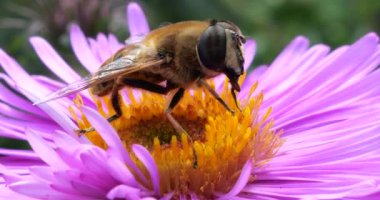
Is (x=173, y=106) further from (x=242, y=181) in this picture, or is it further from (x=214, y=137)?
(x=242, y=181)

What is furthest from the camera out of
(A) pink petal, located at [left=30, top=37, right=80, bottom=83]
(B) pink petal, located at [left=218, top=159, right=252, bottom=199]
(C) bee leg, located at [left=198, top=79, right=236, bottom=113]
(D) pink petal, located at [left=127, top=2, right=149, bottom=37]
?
(D) pink petal, located at [left=127, top=2, right=149, bottom=37]

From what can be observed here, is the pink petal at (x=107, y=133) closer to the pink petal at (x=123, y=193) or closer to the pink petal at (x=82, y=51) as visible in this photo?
the pink petal at (x=123, y=193)

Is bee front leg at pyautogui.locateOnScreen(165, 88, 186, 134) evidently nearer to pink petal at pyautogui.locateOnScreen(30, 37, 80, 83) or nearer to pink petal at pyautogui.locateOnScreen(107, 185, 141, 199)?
pink petal at pyautogui.locateOnScreen(107, 185, 141, 199)

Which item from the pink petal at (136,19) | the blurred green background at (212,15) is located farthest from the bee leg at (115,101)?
the blurred green background at (212,15)

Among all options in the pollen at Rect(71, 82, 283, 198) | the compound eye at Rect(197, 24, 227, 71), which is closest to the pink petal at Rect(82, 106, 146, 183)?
the pollen at Rect(71, 82, 283, 198)

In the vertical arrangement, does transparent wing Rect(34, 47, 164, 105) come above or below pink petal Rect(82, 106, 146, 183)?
above
